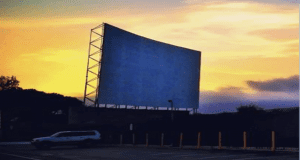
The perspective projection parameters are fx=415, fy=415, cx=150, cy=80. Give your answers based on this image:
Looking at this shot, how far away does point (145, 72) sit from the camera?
7481 centimetres

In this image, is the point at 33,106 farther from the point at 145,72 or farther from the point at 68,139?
the point at 68,139

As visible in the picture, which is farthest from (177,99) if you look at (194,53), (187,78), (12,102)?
(12,102)

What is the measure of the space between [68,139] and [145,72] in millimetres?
33053

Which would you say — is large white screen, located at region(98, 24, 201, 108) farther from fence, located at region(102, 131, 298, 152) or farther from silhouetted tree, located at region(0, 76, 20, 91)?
silhouetted tree, located at region(0, 76, 20, 91)

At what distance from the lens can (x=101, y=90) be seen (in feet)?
222

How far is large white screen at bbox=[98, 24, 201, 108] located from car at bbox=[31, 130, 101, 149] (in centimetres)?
2286

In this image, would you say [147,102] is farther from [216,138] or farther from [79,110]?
[216,138]

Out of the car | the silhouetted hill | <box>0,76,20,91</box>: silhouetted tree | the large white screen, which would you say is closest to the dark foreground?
the car

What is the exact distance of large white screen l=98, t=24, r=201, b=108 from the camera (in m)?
68.3

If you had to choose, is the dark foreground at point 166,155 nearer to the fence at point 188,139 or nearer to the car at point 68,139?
the fence at point 188,139

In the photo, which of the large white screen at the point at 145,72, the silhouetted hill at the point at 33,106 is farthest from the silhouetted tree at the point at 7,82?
the large white screen at the point at 145,72

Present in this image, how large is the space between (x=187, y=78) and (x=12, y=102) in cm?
4150

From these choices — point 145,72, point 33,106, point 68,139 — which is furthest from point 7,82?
point 68,139

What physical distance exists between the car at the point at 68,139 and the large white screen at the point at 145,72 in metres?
22.9
